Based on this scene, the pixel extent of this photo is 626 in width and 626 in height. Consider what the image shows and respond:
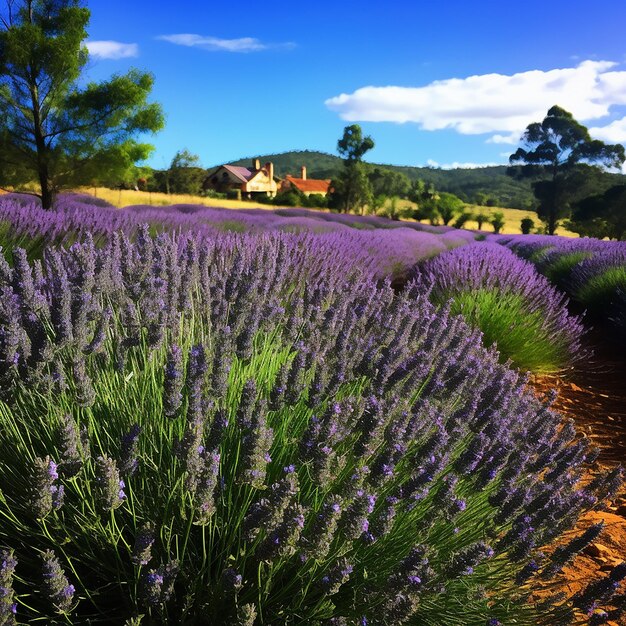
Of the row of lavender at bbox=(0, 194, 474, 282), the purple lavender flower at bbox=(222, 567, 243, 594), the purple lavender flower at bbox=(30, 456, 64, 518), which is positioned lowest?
the purple lavender flower at bbox=(222, 567, 243, 594)

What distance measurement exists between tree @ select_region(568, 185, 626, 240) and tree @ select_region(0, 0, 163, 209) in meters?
34.4

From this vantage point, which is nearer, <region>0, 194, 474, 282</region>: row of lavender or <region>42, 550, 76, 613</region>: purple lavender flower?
<region>42, 550, 76, 613</region>: purple lavender flower

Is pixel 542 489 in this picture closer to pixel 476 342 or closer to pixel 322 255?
pixel 476 342

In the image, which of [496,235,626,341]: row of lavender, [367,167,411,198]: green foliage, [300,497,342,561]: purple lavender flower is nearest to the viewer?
[300,497,342,561]: purple lavender flower

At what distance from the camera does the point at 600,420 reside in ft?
12.8

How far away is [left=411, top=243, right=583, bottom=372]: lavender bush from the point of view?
460cm

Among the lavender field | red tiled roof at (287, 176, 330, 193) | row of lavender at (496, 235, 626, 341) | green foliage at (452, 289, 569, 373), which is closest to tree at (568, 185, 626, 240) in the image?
row of lavender at (496, 235, 626, 341)

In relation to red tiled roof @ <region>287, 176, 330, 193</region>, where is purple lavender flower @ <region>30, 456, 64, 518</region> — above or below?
below

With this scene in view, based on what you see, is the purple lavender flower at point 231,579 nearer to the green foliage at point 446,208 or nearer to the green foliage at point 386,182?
the green foliage at point 446,208

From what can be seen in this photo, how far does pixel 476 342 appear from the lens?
10.2ft

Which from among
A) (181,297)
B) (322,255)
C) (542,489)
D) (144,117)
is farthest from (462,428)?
(144,117)

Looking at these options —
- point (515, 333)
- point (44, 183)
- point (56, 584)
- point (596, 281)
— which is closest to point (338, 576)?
point (56, 584)

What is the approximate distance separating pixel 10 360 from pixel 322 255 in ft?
11.9

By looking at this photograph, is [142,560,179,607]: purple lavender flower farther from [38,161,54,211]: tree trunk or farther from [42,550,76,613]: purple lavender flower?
[38,161,54,211]: tree trunk
